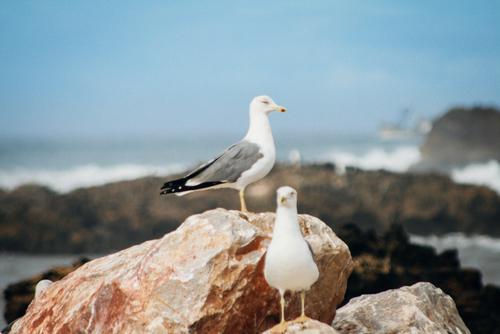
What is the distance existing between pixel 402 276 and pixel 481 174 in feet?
17.7

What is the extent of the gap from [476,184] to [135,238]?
833 cm

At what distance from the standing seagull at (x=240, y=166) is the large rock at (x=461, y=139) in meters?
10.5

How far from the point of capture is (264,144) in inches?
237

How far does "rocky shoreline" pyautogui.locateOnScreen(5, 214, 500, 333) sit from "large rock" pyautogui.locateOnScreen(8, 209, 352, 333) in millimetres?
5640

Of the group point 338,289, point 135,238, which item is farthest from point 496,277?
point 338,289

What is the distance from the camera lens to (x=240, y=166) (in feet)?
19.3

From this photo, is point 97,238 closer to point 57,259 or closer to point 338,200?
point 57,259

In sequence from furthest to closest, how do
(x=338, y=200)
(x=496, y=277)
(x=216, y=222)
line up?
(x=338, y=200)
(x=496, y=277)
(x=216, y=222)

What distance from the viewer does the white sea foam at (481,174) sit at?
15.8 meters

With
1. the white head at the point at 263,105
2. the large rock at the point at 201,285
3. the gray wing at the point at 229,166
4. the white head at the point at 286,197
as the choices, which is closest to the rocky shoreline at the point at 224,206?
the white head at the point at 263,105

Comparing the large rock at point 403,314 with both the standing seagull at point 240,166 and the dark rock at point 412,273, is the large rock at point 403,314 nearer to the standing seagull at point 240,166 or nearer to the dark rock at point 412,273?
the standing seagull at point 240,166

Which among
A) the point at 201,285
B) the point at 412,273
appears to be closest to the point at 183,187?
the point at 201,285

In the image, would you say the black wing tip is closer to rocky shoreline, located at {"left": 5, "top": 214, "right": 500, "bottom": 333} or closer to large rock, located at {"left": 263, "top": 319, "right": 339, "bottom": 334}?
large rock, located at {"left": 263, "top": 319, "right": 339, "bottom": 334}

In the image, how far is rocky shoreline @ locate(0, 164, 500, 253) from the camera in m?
15.1
